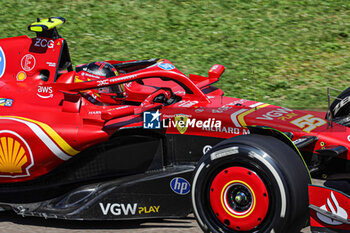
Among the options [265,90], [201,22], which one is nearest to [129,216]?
[265,90]

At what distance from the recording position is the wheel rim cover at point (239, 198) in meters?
4.23

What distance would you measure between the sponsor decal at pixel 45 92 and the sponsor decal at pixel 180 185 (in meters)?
1.56

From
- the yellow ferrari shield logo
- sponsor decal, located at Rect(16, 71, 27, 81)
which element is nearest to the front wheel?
the yellow ferrari shield logo

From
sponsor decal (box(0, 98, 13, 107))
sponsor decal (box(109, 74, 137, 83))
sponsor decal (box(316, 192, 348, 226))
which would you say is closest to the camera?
sponsor decal (box(316, 192, 348, 226))

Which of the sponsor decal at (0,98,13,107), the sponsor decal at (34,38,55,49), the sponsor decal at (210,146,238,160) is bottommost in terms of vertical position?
the sponsor decal at (0,98,13,107)

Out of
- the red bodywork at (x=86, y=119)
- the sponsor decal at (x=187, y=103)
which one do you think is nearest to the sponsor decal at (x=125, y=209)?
the red bodywork at (x=86, y=119)

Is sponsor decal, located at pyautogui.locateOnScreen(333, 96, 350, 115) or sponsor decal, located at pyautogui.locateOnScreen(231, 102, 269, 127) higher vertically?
sponsor decal, located at pyautogui.locateOnScreen(231, 102, 269, 127)

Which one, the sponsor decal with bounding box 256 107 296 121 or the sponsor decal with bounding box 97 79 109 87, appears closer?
the sponsor decal with bounding box 256 107 296 121

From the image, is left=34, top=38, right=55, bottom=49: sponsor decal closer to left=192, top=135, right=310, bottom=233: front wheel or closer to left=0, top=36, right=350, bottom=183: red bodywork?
left=0, top=36, right=350, bottom=183: red bodywork

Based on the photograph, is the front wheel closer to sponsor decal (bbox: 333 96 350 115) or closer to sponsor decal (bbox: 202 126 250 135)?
sponsor decal (bbox: 202 126 250 135)

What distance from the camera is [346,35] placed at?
1127cm

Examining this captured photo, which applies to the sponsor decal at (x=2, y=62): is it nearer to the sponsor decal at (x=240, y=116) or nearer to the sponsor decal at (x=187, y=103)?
the sponsor decal at (x=187, y=103)

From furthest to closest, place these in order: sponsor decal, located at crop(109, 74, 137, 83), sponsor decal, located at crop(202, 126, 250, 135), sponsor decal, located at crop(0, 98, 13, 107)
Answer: sponsor decal, located at crop(0, 98, 13, 107) < sponsor decal, located at crop(109, 74, 137, 83) < sponsor decal, located at crop(202, 126, 250, 135)

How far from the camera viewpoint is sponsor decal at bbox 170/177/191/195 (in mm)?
4840
